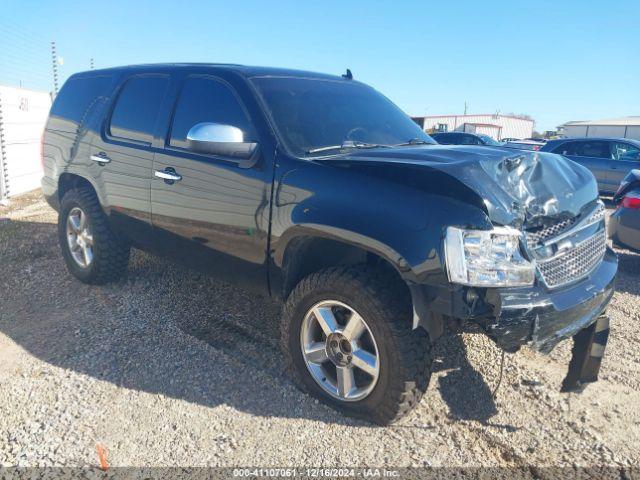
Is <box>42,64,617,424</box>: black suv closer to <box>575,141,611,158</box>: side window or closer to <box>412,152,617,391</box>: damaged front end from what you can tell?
<box>412,152,617,391</box>: damaged front end

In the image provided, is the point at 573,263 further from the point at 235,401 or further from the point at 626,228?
the point at 626,228

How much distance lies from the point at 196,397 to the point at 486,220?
1964 millimetres

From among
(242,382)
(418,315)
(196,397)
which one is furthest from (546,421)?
(196,397)

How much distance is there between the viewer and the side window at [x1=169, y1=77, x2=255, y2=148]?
11.1 feet

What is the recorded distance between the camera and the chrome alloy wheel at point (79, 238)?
15.2ft

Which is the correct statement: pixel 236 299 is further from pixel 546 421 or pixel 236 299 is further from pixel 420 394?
pixel 546 421

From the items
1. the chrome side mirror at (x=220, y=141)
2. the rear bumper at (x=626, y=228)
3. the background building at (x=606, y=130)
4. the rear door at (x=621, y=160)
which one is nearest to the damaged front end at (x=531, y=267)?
the chrome side mirror at (x=220, y=141)

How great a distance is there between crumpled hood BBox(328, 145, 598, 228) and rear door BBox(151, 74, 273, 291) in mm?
649

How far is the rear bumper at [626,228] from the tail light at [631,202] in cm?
4

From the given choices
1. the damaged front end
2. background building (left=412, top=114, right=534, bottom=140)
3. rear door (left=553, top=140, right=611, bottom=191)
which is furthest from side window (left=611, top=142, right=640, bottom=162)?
background building (left=412, top=114, right=534, bottom=140)

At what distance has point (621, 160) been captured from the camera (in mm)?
11281

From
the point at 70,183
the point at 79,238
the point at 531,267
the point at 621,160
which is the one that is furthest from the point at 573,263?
the point at 621,160

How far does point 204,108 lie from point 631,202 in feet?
14.7

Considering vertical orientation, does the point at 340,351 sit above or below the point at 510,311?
below
